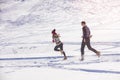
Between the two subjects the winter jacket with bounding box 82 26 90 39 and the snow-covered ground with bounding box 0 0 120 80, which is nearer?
the snow-covered ground with bounding box 0 0 120 80

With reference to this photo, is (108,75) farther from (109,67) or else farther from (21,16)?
(21,16)

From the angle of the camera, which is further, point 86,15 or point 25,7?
point 25,7

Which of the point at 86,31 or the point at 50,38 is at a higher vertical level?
the point at 86,31

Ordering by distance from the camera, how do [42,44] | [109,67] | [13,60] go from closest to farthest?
[109,67], [13,60], [42,44]

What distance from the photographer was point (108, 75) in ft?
32.0

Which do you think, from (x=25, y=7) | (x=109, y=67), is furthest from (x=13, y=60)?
(x=25, y=7)

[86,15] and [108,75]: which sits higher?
[86,15]

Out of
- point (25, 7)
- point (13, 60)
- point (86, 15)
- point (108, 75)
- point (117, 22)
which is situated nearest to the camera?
point (108, 75)

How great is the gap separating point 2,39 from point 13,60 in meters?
11.8

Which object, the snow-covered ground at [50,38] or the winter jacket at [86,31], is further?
the winter jacket at [86,31]

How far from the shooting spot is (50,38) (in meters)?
24.3

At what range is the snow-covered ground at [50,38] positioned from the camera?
11.2 meters

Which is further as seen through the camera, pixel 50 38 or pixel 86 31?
pixel 50 38

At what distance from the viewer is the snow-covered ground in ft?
36.7
